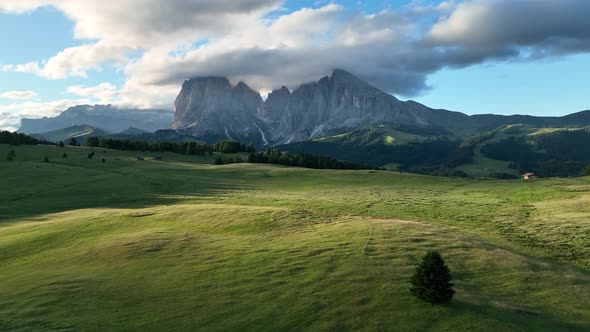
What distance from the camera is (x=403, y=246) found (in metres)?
39.4

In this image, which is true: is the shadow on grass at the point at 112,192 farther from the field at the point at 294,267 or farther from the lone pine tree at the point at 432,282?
the lone pine tree at the point at 432,282

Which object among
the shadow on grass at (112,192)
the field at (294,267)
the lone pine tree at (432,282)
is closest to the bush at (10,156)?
the shadow on grass at (112,192)

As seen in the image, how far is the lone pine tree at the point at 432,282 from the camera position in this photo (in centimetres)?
2712

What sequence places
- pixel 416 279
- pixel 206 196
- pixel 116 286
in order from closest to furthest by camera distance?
pixel 416 279 < pixel 116 286 < pixel 206 196

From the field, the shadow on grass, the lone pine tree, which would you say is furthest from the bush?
the lone pine tree

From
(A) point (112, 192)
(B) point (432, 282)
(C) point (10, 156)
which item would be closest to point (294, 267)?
(B) point (432, 282)

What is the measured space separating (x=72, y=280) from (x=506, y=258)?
115ft

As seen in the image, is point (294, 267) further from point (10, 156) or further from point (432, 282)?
point (10, 156)

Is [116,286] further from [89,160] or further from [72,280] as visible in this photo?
[89,160]

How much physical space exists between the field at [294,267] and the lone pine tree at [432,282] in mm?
620

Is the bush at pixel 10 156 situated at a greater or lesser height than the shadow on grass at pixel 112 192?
greater

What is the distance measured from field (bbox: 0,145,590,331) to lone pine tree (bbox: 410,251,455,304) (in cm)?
62

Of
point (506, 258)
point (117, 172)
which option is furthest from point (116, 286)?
point (117, 172)

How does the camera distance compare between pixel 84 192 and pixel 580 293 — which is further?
pixel 84 192
